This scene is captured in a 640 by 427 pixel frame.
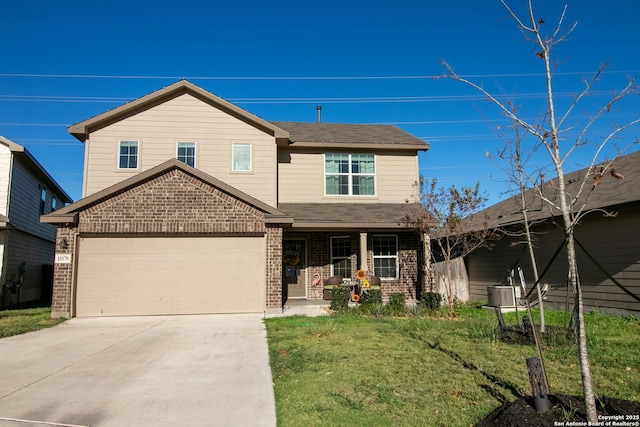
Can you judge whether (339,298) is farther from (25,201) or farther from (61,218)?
(25,201)

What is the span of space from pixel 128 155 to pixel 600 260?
562 inches

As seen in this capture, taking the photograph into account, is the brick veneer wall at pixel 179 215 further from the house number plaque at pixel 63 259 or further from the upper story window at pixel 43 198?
the upper story window at pixel 43 198

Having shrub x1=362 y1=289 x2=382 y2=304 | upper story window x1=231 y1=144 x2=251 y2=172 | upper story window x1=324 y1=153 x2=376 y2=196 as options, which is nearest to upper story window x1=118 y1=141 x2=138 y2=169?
upper story window x1=231 y1=144 x2=251 y2=172

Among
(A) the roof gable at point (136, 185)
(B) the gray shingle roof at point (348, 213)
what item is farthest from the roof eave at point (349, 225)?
(A) the roof gable at point (136, 185)

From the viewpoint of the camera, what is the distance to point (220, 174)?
14500 millimetres

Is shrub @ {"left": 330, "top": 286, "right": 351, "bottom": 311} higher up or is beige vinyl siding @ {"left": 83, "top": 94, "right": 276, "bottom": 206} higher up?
beige vinyl siding @ {"left": 83, "top": 94, "right": 276, "bottom": 206}

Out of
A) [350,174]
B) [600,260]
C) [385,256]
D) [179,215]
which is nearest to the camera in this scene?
[600,260]

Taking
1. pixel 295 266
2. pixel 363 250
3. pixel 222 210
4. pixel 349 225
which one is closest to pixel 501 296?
pixel 363 250

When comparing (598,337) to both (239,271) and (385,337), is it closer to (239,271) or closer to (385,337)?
(385,337)

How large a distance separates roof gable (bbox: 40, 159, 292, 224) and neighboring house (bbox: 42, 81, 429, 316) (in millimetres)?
32

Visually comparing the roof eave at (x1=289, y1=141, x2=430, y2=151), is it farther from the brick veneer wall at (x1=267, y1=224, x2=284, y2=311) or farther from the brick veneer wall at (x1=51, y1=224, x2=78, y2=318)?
the brick veneer wall at (x1=51, y1=224, x2=78, y2=318)

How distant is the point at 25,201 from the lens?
17859mm

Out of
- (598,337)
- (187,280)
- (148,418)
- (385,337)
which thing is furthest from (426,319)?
(148,418)

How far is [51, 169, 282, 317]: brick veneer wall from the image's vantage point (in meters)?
12.1
